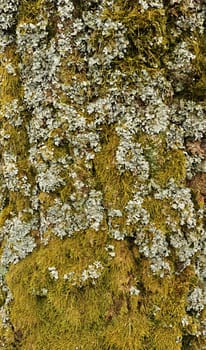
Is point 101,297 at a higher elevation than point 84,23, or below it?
below

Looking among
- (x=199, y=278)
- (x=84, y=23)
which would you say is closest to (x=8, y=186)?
(x=84, y=23)

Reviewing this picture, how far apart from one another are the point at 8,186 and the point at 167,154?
0.69 meters

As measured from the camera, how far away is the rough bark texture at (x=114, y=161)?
1729mm

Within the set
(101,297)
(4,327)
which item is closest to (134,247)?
(101,297)

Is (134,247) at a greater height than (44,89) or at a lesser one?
lesser

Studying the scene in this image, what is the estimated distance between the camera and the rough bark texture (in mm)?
1729

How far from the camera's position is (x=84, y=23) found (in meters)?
1.71

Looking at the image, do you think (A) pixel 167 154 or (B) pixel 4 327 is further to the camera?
(B) pixel 4 327

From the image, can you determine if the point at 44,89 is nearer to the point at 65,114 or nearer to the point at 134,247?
the point at 65,114

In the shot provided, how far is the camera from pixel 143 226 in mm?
1771

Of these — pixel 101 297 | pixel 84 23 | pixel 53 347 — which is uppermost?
pixel 84 23

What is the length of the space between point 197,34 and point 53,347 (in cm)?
140

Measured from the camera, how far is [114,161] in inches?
69.5

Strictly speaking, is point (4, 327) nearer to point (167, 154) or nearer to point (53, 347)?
point (53, 347)
